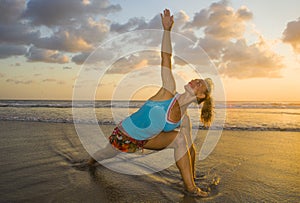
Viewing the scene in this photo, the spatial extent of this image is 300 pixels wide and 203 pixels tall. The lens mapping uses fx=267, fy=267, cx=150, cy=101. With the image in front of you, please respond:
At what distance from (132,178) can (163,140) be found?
83 centimetres

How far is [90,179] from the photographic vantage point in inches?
155

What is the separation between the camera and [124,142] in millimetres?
4113

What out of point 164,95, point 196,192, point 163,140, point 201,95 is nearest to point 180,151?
point 163,140

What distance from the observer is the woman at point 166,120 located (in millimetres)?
3676

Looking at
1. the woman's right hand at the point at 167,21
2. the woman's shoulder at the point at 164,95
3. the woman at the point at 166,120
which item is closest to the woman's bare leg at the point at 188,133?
the woman at the point at 166,120

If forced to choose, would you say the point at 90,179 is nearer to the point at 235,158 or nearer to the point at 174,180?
the point at 174,180

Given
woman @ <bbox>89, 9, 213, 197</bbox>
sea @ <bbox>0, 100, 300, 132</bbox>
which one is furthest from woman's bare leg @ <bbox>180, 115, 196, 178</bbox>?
sea @ <bbox>0, 100, 300, 132</bbox>

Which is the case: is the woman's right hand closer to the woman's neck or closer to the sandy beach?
the woman's neck

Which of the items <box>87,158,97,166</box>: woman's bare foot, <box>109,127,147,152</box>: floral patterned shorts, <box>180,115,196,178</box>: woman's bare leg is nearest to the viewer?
<box>109,127,147,152</box>: floral patterned shorts

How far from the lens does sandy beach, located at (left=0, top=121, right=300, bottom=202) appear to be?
334cm

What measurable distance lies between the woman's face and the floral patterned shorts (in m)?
1.03

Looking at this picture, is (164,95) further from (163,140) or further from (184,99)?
(163,140)

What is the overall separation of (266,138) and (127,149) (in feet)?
18.0

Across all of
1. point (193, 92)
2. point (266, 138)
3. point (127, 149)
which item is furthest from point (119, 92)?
point (266, 138)
